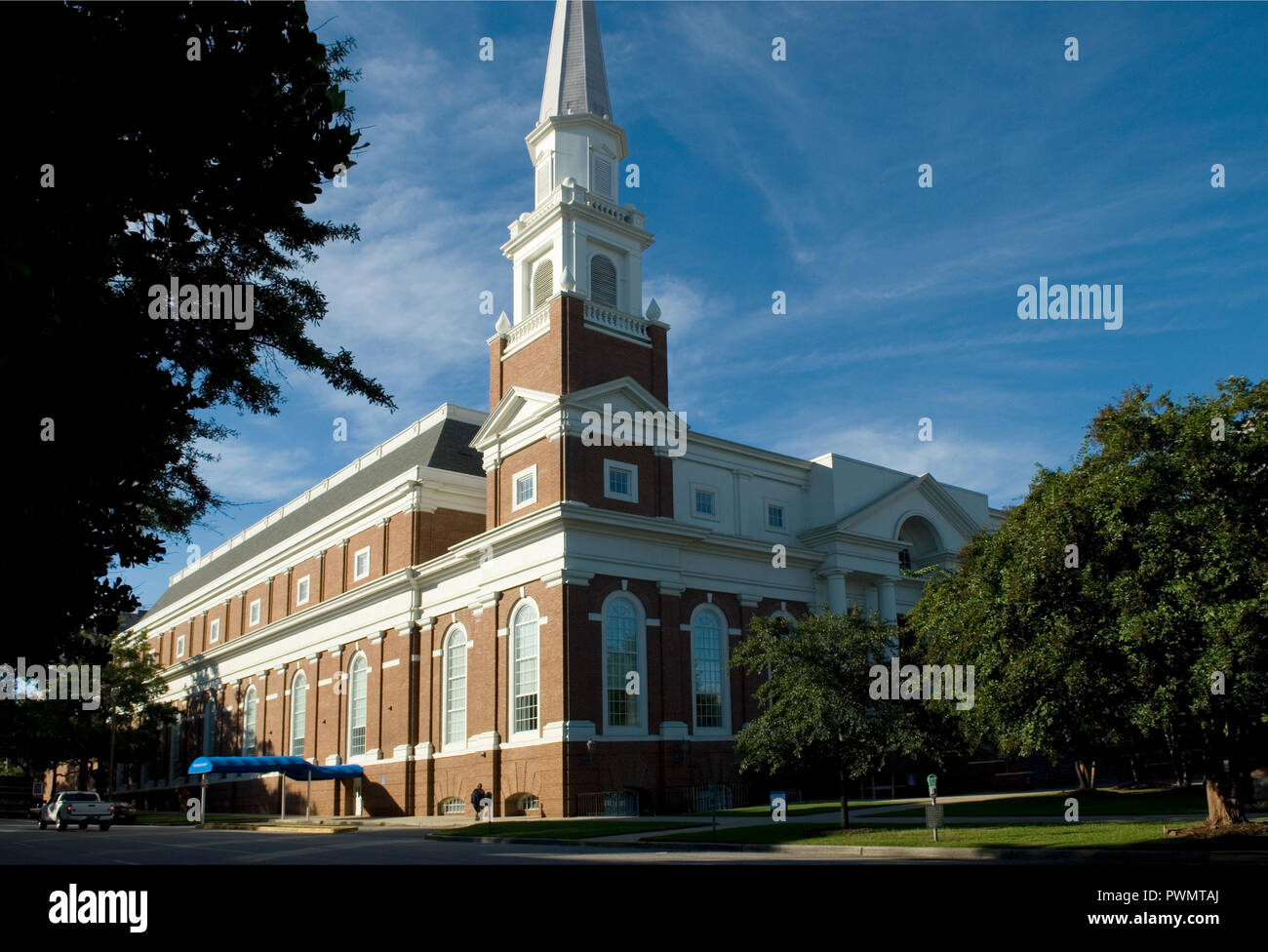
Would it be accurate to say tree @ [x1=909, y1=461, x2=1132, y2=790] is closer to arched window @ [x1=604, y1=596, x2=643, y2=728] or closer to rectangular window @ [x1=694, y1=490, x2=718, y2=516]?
arched window @ [x1=604, y1=596, x2=643, y2=728]

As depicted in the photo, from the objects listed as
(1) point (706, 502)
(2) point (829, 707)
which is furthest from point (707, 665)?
(2) point (829, 707)

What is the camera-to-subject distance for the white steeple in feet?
154

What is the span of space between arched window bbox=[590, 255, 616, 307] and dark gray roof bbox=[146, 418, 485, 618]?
12069 mm

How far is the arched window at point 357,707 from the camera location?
2108 inches

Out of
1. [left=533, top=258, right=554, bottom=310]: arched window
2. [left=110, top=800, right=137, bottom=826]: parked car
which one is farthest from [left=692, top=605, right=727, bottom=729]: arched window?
[left=110, top=800, right=137, bottom=826]: parked car

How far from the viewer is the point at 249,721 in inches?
2640

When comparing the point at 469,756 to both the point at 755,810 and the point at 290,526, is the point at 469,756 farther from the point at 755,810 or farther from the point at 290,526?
the point at 290,526

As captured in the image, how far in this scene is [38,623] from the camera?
33.8 ft

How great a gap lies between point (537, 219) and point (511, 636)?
1812 cm

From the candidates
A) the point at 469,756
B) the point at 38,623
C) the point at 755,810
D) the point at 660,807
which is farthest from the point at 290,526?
the point at 38,623

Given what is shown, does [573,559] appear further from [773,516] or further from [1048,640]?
[1048,640]

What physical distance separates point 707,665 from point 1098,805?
1743 cm
